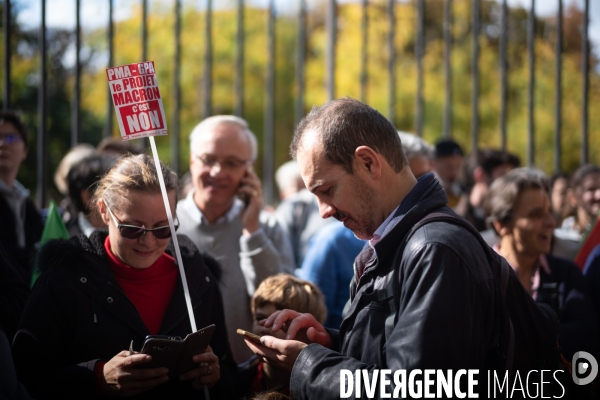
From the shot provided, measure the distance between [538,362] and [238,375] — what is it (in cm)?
137

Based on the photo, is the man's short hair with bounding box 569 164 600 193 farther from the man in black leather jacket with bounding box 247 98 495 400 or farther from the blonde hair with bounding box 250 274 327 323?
the man in black leather jacket with bounding box 247 98 495 400

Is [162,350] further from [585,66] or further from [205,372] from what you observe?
[585,66]

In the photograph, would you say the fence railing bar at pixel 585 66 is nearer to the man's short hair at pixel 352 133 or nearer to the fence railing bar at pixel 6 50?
the man's short hair at pixel 352 133

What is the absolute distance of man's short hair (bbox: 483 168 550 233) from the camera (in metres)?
4.12

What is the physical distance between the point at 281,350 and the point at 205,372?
0.48 m

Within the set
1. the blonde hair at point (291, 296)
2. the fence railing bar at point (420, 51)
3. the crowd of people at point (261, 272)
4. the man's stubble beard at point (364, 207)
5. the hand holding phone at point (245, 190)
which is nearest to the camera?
the crowd of people at point (261, 272)

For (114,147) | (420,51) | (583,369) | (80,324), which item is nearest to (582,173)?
(420,51)

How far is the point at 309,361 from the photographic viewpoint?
7.32 ft

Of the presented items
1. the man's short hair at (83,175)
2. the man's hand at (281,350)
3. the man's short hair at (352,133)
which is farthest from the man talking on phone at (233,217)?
the man's short hair at (352,133)

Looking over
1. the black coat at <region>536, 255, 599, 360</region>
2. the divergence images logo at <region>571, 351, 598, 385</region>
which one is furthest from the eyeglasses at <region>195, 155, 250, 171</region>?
the divergence images logo at <region>571, 351, 598, 385</region>

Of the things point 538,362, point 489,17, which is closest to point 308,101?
point 489,17

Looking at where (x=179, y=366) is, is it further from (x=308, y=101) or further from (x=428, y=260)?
(x=308, y=101)

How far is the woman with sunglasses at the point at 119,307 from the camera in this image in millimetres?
2697

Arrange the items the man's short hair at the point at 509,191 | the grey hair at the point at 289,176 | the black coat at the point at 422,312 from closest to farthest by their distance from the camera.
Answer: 1. the black coat at the point at 422,312
2. the man's short hair at the point at 509,191
3. the grey hair at the point at 289,176
